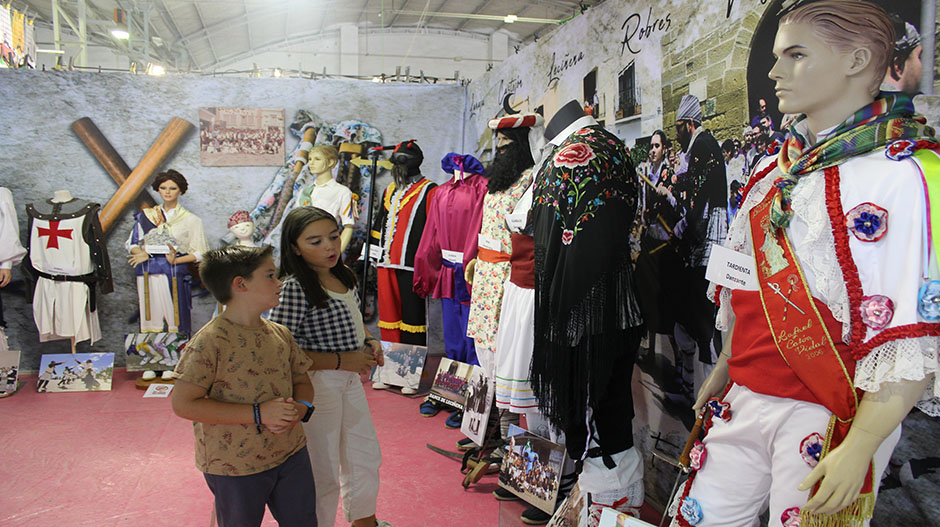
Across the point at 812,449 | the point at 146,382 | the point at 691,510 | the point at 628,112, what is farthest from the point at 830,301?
the point at 146,382

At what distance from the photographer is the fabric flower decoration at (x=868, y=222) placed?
1053 mm

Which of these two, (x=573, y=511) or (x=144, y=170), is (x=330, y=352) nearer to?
(x=573, y=511)

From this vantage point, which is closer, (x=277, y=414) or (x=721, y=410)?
(x=721, y=410)

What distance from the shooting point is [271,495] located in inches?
70.6

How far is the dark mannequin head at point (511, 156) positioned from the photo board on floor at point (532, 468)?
1.10m

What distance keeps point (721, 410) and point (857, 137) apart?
627mm

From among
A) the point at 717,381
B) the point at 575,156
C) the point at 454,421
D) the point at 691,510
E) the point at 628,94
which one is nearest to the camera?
the point at 691,510

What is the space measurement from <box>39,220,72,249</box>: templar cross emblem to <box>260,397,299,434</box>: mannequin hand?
3.85 m

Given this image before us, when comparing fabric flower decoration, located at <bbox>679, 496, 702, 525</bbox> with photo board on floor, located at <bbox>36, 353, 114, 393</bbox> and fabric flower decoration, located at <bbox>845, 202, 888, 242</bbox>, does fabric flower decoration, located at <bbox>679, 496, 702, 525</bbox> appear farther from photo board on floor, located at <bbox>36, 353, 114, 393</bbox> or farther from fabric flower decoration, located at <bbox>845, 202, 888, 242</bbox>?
photo board on floor, located at <bbox>36, 353, 114, 393</bbox>

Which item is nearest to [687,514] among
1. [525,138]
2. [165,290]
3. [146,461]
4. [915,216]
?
[915,216]

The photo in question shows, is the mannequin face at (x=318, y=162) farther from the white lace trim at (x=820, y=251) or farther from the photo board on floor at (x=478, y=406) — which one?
the white lace trim at (x=820, y=251)

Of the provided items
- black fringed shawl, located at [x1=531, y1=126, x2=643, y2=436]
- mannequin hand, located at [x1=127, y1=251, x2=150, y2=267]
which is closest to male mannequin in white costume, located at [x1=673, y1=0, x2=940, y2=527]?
black fringed shawl, located at [x1=531, y1=126, x2=643, y2=436]

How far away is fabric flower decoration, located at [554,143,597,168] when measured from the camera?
189cm

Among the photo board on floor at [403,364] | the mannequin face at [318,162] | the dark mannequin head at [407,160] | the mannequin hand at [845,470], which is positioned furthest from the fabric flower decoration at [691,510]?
the mannequin face at [318,162]
